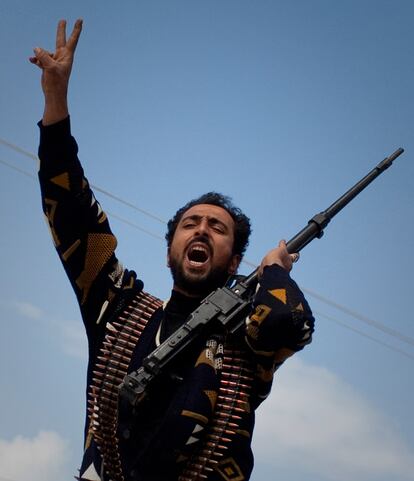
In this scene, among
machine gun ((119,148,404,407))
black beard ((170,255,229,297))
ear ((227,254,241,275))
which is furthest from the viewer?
ear ((227,254,241,275))

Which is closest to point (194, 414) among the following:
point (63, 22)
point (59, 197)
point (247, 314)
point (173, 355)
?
point (173, 355)

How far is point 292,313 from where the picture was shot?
363 cm

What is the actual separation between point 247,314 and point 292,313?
1.88 feet

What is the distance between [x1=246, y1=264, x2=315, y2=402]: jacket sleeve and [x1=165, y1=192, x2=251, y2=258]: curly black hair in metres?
1.22

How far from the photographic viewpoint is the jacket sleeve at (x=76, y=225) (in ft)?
13.6

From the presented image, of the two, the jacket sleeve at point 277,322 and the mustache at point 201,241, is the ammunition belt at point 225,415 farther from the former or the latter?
the mustache at point 201,241

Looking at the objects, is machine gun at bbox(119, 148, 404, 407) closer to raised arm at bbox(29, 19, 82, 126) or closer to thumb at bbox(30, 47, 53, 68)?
raised arm at bbox(29, 19, 82, 126)

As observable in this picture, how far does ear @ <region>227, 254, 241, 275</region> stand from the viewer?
476cm

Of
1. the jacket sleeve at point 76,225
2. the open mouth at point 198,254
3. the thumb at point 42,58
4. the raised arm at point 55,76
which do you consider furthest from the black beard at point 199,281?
the thumb at point 42,58

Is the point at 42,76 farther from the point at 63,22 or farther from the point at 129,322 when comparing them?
the point at 129,322

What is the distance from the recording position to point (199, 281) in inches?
173

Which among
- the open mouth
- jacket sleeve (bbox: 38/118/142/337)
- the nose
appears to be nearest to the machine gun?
the open mouth

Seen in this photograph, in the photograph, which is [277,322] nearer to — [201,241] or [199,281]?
[199,281]

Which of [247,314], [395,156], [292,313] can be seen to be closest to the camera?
[292,313]
